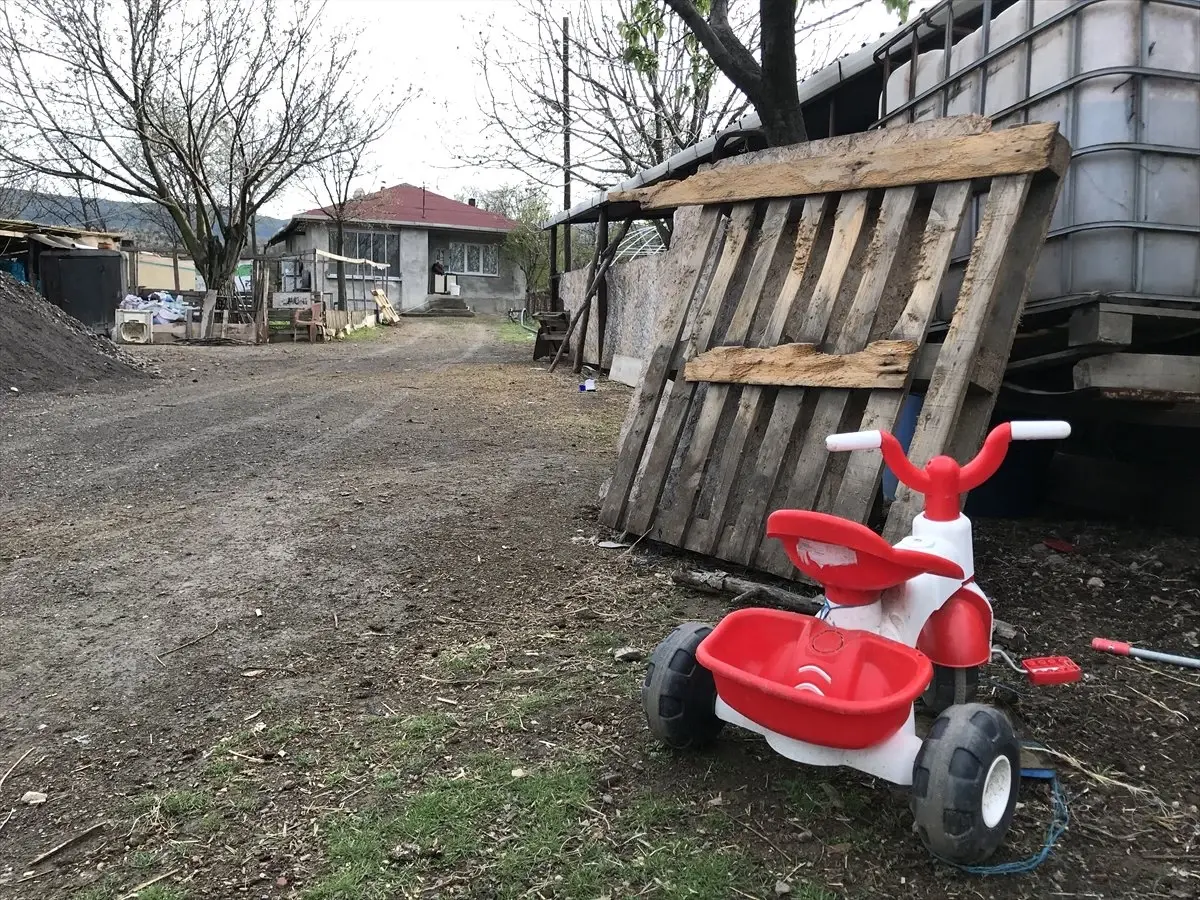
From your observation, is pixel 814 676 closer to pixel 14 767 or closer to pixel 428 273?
pixel 14 767

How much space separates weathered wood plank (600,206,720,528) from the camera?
14.6ft

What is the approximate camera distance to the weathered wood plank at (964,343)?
323cm

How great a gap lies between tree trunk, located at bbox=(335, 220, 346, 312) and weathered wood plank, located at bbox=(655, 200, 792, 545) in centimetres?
2308

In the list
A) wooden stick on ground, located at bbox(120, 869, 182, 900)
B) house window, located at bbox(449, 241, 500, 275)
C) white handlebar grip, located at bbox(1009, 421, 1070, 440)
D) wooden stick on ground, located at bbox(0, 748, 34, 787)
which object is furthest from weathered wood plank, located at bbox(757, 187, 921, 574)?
house window, located at bbox(449, 241, 500, 275)

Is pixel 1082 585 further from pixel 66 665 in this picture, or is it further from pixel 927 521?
pixel 66 665

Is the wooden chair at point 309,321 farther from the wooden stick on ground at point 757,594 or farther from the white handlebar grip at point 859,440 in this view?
the white handlebar grip at point 859,440

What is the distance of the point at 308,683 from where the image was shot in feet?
10.00

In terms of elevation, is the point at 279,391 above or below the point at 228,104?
below

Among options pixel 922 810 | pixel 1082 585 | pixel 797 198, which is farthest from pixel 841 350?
pixel 922 810

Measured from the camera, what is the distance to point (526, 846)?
2.14 m

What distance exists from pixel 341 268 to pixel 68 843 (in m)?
27.4

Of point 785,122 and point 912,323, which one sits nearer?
point 912,323

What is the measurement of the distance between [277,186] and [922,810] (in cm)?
2729

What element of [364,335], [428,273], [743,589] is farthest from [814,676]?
[428,273]
